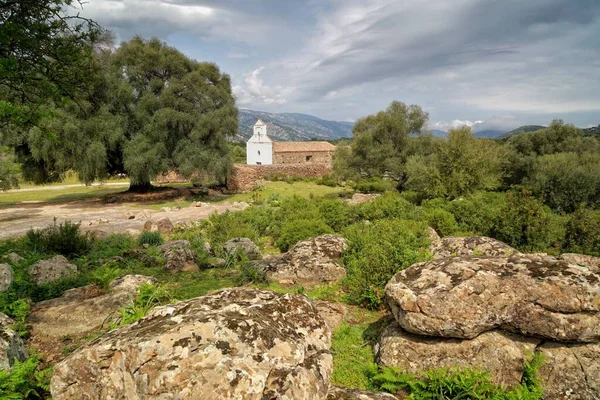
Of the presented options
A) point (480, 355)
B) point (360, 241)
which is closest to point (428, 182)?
point (360, 241)

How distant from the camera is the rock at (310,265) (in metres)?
8.22

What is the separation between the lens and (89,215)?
19.7 meters

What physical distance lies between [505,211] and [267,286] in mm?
9206

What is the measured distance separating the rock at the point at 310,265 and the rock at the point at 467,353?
350 centimetres

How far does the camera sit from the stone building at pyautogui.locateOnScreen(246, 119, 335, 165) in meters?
56.9

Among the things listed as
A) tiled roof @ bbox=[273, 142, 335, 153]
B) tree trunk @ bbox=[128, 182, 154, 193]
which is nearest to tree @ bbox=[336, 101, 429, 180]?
tree trunk @ bbox=[128, 182, 154, 193]

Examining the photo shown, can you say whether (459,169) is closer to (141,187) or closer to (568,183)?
(568,183)

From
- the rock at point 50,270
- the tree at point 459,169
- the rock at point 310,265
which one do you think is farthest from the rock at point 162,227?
the tree at point 459,169

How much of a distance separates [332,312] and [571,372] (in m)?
3.45

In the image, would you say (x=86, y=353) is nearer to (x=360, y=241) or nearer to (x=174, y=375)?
(x=174, y=375)

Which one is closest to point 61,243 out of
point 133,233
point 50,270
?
point 50,270

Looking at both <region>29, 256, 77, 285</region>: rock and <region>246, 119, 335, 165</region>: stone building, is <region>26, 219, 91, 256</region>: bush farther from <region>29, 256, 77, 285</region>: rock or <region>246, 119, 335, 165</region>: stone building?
<region>246, 119, 335, 165</region>: stone building

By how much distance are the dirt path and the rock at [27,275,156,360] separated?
889cm

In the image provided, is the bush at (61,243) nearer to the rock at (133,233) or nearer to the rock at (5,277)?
the rock at (133,233)
